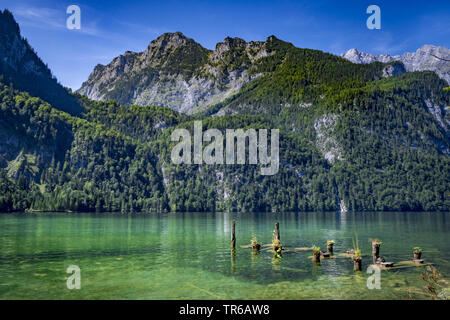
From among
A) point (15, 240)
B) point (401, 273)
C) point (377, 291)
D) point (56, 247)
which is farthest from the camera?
point (15, 240)

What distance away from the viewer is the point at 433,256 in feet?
177

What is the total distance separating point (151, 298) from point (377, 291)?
1774 centimetres

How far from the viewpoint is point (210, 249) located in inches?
2486

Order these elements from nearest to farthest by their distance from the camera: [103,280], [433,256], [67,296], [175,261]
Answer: [67,296] → [103,280] → [175,261] → [433,256]

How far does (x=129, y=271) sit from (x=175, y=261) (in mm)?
8522

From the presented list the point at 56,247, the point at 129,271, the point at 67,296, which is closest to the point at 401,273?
the point at 129,271

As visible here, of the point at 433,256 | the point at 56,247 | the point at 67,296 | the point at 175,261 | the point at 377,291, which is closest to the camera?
the point at 67,296

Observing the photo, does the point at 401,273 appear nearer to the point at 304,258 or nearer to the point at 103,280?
the point at 304,258

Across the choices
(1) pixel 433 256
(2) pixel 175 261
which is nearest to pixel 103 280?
(2) pixel 175 261
